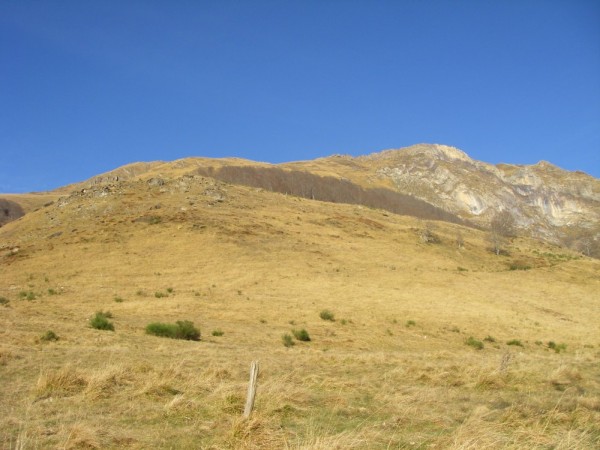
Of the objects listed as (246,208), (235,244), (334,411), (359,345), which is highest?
(246,208)

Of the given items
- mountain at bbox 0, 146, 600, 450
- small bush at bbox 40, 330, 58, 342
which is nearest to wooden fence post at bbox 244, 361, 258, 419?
mountain at bbox 0, 146, 600, 450

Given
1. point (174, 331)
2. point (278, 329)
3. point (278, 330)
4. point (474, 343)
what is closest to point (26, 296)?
point (174, 331)

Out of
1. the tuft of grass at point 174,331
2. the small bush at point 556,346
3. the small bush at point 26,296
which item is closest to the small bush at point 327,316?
the tuft of grass at point 174,331

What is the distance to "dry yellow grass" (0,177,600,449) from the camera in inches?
320

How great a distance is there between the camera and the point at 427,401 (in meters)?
10.6

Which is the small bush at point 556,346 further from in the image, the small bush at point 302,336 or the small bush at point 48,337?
the small bush at point 48,337

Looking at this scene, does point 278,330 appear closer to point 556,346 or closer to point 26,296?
point 556,346

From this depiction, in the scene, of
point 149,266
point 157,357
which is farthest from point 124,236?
point 157,357

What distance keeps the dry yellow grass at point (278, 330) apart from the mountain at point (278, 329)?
8cm

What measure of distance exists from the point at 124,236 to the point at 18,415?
2010 inches

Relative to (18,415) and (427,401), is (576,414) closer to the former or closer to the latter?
(427,401)

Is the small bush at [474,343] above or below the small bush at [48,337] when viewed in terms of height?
below

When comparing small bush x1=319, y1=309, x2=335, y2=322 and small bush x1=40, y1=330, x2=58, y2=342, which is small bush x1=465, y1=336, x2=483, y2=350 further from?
small bush x1=40, y1=330, x2=58, y2=342

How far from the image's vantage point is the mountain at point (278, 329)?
8.20 metres
